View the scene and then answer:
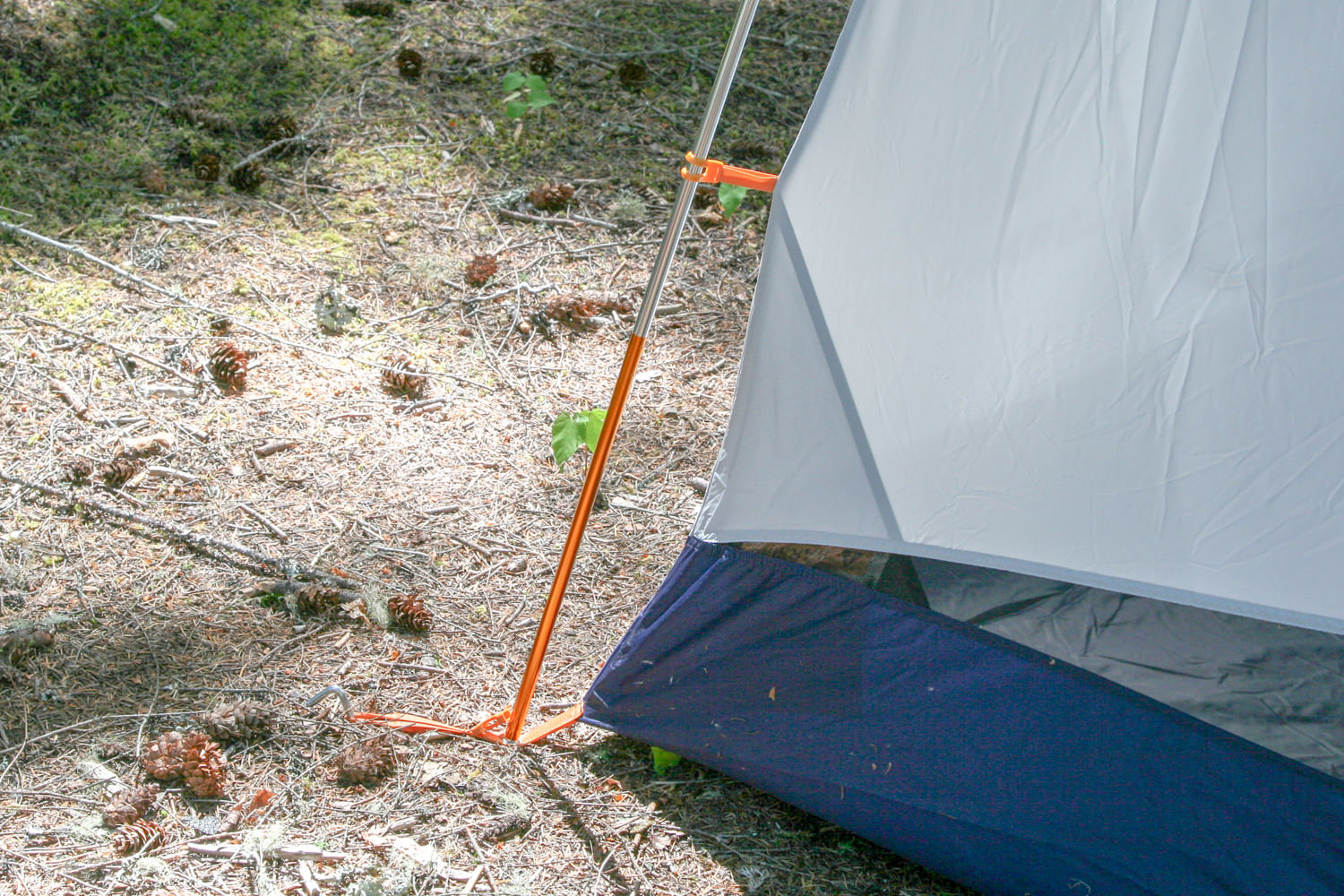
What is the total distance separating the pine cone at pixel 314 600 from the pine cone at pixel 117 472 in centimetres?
56

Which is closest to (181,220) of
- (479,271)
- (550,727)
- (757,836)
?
(479,271)

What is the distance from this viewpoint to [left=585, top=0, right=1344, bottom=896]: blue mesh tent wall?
1.26m

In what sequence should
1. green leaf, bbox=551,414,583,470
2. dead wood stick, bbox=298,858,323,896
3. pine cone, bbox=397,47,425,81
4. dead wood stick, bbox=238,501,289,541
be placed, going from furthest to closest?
pine cone, bbox=397,47,425,81 < green leaf, bbox=551,414,583,470 < dead wood stick, bbox=238,501,289,541 < dead wood stick, bbox=298,858,323,896

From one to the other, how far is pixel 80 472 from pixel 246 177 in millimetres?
1246

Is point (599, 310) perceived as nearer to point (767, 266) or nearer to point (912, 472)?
point (767, 266)

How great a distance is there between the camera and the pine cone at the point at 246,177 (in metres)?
3.17

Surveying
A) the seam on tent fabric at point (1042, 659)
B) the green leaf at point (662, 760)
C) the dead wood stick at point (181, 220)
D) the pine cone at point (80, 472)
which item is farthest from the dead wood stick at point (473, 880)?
the dead wood stick at point (181, 220)

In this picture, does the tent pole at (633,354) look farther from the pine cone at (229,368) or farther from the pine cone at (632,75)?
the pine cone at (632,75)

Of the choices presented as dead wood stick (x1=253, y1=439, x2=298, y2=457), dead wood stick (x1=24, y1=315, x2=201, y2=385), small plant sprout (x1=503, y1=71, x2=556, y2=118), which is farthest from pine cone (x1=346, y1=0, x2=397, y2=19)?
dead wood stick (x1=253, y1=439, x2=298, y2=457)

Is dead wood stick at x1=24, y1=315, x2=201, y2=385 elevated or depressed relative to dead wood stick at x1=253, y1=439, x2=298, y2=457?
elevated

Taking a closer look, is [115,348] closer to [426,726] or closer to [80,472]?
[80,472]

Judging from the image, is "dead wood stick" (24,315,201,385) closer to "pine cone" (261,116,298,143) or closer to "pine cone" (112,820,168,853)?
"pine cone" (261,116,298,143)

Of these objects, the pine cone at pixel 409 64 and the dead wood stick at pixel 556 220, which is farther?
the pine cone at pixel 409 64

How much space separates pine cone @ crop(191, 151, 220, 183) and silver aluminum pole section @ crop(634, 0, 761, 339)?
205cm
